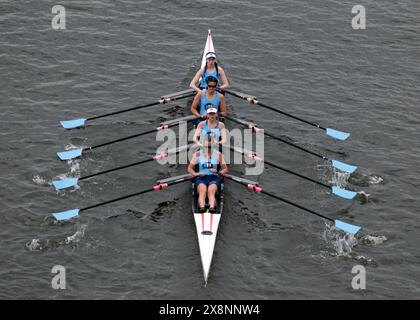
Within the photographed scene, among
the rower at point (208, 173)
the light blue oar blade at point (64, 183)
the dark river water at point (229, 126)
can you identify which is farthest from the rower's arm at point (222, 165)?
the light blue oar blade at point (64, 183)

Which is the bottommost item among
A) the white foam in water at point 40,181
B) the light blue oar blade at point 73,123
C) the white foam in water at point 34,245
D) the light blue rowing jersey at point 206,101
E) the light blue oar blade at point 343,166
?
the white foam in water at point 34,245

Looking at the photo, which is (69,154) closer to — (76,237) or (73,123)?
(73,123)

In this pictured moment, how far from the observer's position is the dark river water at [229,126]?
22.8 metres

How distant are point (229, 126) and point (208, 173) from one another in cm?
557

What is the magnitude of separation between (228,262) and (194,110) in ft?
26.2

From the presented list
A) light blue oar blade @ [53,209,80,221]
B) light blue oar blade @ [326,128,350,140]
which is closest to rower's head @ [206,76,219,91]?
light blue oar blade @ [326,128,350,140]

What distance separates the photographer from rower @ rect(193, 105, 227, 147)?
25.7 meters

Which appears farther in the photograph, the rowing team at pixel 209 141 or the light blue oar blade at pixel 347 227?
the rowing team at pixel 209 141

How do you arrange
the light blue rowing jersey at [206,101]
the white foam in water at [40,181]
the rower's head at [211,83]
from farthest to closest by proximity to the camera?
the light blue rowing jersey at [206,101]
the rower's head at [211,83]
the white foam in water at [40,181]

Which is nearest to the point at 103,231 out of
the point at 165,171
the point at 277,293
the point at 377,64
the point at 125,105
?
the point at 165,171

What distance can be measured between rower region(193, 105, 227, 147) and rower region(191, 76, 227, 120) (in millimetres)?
1278

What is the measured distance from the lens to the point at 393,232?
24906 mm

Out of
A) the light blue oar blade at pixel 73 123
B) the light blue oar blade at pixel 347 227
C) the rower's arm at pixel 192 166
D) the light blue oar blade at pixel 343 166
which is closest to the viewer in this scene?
the light blue oar blade at pixel 347 227

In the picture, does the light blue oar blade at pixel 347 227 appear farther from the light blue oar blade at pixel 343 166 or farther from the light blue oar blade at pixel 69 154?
the light blue oar blade at pixel 69 154
